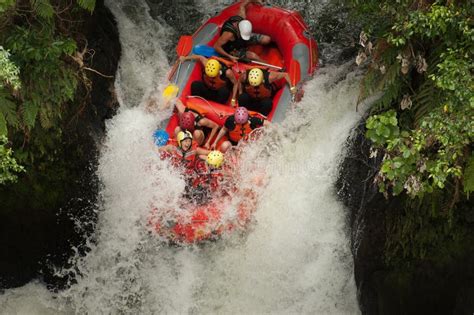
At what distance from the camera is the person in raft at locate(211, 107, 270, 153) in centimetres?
850

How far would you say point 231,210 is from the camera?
7.85m

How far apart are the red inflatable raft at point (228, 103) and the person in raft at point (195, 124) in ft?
0.31

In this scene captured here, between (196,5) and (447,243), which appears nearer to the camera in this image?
(447,243)

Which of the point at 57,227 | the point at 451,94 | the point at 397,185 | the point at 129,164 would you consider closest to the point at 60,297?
the point at 57,227

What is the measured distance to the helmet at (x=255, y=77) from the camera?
8.89 m

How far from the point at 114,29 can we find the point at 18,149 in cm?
277

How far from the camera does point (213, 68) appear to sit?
902cm

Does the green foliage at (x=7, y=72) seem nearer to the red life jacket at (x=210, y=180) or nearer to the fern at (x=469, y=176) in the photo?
the red life jacket at (x=210, y=180)

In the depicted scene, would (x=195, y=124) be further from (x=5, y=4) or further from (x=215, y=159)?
(x=5, y=4)

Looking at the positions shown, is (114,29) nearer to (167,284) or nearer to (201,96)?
(201,96)

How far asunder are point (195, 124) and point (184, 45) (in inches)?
55.7

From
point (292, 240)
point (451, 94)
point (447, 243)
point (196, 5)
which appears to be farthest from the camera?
point (196, 5)

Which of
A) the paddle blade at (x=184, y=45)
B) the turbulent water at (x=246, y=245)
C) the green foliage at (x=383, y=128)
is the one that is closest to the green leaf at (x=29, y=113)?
the turbulent water at (x=246, y=245)

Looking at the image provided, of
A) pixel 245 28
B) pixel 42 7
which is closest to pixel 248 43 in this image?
pixel 245 28
